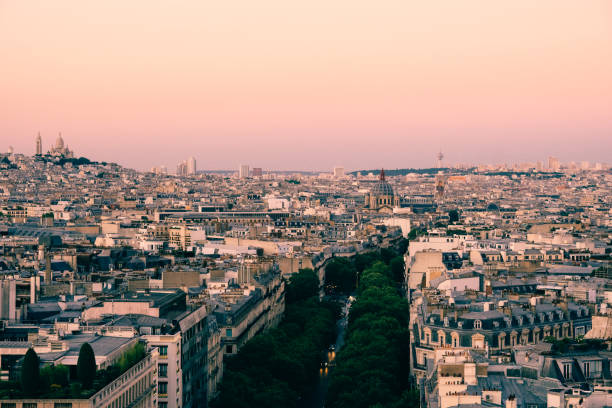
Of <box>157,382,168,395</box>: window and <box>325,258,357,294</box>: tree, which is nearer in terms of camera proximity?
<box>157,382,168,395</box>: window

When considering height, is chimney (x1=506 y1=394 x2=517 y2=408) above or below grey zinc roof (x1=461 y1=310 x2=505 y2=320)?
below

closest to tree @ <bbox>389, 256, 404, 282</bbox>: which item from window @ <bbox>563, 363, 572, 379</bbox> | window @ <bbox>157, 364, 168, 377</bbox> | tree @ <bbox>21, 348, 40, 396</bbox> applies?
window @ <bbox>157, 364, 168, 377</bbox>

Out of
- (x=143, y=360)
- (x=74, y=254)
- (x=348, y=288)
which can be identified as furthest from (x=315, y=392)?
(x=348, y=288)

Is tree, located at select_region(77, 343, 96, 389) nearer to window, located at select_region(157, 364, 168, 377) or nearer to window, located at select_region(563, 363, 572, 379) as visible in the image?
window, located at select_region(157, 364, 168, 377)

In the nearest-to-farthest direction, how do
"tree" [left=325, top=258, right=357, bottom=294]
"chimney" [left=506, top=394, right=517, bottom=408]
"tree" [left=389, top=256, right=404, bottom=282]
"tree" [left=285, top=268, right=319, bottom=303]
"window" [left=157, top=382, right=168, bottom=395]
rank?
"chimney" [left=506, top=394, right=517, bottom=408] → "window" [left=157, top=382, right=168, bottom=395] → "tree" [left=285, top=268, right=319, bottom=303] → "tree" [left=325, top=258, right=357, bottom=294] → "tree" [left=389, top=256, right=404, bottom=282]

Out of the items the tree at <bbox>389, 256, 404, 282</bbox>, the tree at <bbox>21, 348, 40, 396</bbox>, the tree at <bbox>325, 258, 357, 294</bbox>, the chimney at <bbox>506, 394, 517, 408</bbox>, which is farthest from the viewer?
the tree at <bbox>389, 256, 404, 282</bbox>

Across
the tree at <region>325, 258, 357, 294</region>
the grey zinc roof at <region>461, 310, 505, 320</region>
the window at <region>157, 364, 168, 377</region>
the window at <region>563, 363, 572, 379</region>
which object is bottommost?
the tree at <region>325, 258, 357, 294</region>

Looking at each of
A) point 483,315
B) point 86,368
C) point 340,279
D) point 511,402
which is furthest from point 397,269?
point 511,402

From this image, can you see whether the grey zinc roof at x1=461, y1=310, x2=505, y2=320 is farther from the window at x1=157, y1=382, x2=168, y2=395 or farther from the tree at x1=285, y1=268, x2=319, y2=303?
the tree at x1=285, y1=268, x2=319, y2=303

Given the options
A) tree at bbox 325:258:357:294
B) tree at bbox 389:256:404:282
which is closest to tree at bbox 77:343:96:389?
tree at bbox 325:258:357:294

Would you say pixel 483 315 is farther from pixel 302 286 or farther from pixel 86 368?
pixel 302 286
